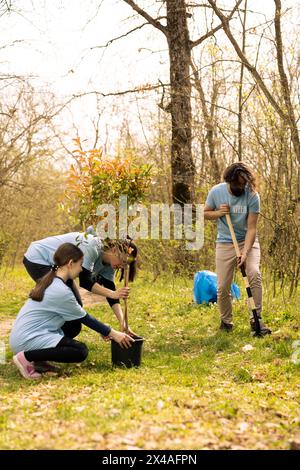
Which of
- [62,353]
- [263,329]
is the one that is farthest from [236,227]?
[62,353]

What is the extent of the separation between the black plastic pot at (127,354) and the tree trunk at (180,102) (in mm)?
6794

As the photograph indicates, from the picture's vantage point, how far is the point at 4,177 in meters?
14.9

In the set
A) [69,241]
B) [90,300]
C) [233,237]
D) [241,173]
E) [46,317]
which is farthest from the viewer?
[90,300]

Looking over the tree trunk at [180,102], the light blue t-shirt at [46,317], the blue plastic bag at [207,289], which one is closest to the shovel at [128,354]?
the light blue t-shirt at [46,317]

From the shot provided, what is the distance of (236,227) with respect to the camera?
7.63m

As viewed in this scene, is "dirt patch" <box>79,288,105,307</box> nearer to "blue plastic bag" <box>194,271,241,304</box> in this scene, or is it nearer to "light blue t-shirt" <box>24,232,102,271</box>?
"blue plastic bag" <box>194,271,241,304</box>

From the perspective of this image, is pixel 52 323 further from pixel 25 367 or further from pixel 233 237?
pixel 233 237

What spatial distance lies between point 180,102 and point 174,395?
859 cm

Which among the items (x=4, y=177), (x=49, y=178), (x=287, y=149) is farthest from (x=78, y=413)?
(x=49, y=178)

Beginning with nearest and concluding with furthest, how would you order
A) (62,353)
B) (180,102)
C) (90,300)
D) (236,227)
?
(62,353)
(236,227)
(90,300)
(180,102)

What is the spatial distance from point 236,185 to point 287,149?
1.49 meters

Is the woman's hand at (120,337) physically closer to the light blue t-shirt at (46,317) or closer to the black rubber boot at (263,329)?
the light blue t-shirt at (46,317)

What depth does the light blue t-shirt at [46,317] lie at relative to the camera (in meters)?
5.80

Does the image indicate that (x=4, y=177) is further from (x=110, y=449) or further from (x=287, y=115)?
(x=110, y=449)
